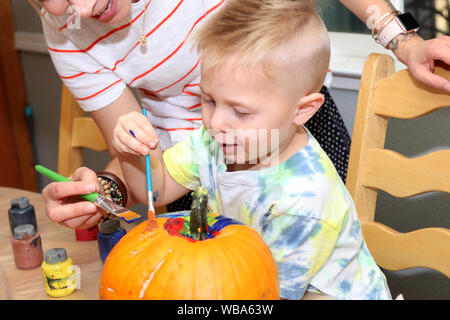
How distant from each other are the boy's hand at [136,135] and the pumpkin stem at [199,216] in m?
0.19

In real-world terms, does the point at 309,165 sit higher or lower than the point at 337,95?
higher

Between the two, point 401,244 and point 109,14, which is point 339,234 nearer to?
point 401,244

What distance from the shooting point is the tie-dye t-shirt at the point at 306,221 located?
2.31 feet

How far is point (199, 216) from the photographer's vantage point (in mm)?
563

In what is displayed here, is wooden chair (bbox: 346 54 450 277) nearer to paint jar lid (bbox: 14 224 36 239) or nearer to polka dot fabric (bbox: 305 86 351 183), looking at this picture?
polka dot fabric (bbox: 305 86 351 183)

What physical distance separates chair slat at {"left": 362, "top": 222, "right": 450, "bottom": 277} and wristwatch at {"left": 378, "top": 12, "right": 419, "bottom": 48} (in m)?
0.34

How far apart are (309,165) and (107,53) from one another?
520 mm

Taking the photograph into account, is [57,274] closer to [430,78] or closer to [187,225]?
[187,225]

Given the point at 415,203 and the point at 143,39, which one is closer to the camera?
the point at 143,39

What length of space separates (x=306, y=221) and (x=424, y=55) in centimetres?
35

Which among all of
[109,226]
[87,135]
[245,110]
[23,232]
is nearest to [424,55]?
[245,110]

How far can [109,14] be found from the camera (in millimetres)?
910

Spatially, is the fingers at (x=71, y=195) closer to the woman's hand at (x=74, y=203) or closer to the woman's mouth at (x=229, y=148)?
the woman's hand at (x=74, y=203)
